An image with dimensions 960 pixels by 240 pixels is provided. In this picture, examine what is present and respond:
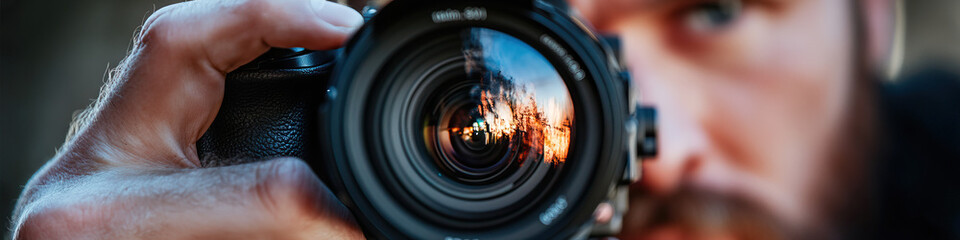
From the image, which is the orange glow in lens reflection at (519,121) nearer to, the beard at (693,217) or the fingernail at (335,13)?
the fingernail at (335,13)

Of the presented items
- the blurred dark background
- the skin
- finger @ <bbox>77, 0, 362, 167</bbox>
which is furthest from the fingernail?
the blurred dark background

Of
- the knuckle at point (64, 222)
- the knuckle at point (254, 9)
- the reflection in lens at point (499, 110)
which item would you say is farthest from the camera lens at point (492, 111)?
the knuckle at point (64, 222)

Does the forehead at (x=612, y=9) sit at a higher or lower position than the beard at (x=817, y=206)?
higher

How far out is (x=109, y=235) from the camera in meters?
0.40

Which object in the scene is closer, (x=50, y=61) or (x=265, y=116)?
(x=265, y=116)

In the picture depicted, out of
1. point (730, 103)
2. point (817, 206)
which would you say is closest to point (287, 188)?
point (730, 103)

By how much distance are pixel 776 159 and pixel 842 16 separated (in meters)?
0.24

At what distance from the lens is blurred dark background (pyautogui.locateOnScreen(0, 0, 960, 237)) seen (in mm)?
1414

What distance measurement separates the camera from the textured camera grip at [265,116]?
44 centimetres

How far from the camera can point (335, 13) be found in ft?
1.37

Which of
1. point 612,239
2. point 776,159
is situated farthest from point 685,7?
point 612,239

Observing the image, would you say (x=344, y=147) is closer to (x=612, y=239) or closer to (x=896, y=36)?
(x=612, y=239)

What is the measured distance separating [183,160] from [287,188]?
10 centimetres

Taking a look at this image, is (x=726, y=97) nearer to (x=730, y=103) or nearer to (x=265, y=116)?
(x=730, y=103)
